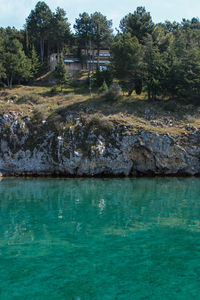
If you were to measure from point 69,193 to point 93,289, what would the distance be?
66.8 ft

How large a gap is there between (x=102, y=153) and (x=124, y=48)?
24.7 metres

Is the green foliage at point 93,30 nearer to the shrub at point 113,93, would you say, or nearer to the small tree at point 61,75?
the small tree at point 61,75

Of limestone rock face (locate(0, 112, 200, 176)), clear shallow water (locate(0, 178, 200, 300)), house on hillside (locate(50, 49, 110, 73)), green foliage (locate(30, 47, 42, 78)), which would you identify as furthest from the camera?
house on hillside (locate(50, 49, 110, 73))

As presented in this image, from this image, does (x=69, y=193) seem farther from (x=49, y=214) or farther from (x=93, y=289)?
(x=93, y=289)

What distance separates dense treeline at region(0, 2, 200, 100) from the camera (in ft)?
172

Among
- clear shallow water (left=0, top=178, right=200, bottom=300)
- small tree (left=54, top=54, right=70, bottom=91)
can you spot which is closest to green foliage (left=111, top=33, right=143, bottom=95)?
small tree (left=54, top=54, right=70, bottom=91)

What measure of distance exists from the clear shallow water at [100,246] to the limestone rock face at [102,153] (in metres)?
12.2

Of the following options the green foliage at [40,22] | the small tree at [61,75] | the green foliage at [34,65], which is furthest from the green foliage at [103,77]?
the green foliage at [40,22]

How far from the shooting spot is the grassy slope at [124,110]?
4556 centimetres

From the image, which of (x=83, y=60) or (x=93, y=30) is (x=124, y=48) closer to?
(x=93, y=30)

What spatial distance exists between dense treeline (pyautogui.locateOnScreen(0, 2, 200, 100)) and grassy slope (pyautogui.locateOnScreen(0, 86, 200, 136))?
3819mm

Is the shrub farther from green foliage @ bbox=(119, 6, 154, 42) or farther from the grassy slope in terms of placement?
green foliage @ bbox=(119, 6, 154, 42)

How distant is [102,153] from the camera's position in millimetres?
42469

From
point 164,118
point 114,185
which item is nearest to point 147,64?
point 164,118
